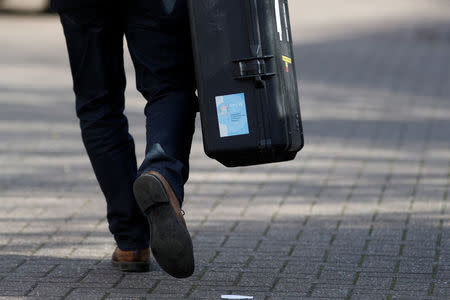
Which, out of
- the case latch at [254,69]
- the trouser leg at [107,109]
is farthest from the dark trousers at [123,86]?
the case latch at [254,69]

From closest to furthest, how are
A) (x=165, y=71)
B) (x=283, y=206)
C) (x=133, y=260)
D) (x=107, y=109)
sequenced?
(x=165, y=71), (x=107, y=109), (x=133, y=260), (x=283, y=206)

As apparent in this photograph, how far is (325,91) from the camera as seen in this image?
9.66 meters

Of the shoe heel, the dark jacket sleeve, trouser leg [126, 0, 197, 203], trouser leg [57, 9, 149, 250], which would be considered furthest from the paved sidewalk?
the dark jacket sleeve

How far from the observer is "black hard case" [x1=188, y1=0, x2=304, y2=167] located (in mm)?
3342

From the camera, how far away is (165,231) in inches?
129

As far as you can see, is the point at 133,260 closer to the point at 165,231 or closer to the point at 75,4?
the point at 165,231

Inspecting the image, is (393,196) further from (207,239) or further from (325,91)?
(325,91)

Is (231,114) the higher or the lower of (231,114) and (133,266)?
the higher

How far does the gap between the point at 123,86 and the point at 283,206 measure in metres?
1.67

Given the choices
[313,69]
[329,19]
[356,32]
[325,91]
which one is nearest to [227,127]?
[325,91]

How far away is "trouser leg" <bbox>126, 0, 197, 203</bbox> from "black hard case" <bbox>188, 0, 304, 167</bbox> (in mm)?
125

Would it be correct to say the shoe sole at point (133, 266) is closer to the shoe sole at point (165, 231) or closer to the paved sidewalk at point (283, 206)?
the paved sidewalk at point (283, 206)

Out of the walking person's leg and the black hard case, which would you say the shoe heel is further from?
the black hard case

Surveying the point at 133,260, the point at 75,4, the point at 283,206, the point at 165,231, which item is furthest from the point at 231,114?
the point at 283,206
